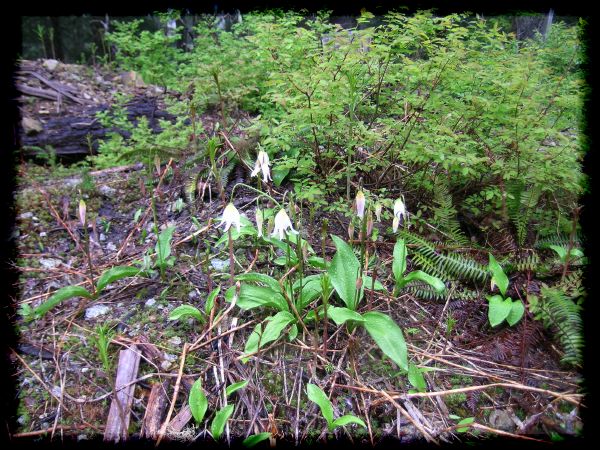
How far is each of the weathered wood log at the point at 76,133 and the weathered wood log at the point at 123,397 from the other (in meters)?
3.16

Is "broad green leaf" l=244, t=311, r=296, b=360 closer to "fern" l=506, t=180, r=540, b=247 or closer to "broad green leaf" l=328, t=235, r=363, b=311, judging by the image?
"broad green leaf" l=328, t=235, r=363, b=311

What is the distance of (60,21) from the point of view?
8.39 m

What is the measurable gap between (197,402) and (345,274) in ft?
2.84

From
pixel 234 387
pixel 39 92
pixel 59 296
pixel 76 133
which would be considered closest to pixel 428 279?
pixel 234 387

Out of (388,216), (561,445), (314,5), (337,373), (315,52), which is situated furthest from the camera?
(315,52)

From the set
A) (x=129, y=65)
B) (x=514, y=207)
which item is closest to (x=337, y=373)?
(x=514, y=207)

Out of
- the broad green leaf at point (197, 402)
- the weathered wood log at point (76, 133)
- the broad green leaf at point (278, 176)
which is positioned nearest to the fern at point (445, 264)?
the broad green leaf at point (278, 176)

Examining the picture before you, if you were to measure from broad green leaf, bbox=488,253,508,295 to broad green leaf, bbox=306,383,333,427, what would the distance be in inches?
41.3

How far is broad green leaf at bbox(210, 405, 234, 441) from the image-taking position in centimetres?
143

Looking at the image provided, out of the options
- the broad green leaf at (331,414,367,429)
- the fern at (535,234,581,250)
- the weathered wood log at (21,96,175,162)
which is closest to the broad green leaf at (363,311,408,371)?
the broad green leaf at (331,414,367,429)

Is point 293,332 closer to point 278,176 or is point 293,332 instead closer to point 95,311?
point 95,311

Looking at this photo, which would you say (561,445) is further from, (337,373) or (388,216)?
(388,216)

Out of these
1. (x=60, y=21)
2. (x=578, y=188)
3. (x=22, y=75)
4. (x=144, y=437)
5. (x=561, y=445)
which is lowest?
(x=144, y=437)

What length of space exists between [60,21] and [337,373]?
10046 millimetres
